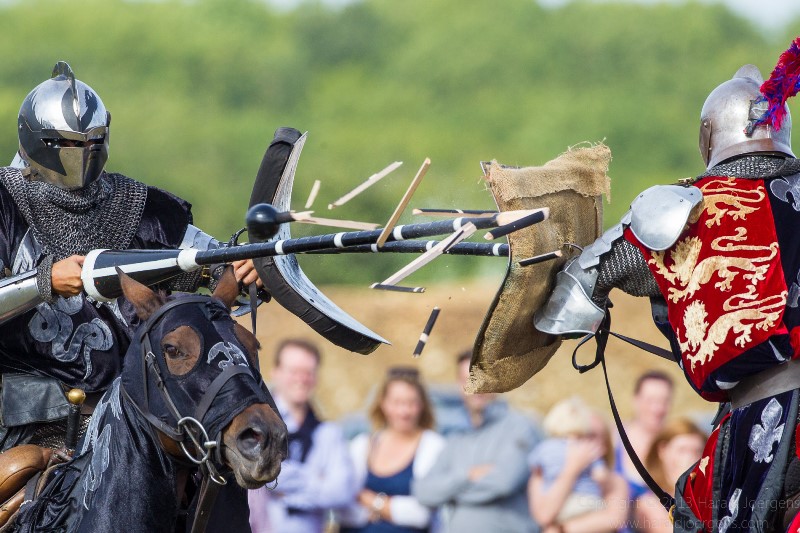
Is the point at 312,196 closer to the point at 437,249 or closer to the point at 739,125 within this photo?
the point at 437,249

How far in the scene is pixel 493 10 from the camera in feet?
94.8

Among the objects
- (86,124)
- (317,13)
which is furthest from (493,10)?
(86,124)

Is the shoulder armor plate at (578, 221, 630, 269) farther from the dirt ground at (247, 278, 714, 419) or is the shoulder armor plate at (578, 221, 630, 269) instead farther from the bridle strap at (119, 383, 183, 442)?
the dirt ground at (247, 278, 714, 419)

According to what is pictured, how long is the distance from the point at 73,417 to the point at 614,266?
7.88 ft

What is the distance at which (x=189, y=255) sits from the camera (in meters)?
5.40

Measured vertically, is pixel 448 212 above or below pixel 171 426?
above

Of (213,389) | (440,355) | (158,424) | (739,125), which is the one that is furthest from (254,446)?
(440,355)

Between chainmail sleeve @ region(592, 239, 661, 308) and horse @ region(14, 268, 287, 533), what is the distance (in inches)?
64.9

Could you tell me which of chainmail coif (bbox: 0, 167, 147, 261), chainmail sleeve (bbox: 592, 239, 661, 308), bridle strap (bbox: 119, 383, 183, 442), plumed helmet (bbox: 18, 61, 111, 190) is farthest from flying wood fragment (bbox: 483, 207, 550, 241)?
plumed helmet (bbox: 18, 61, 111, 190)

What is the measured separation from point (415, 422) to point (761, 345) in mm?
3625

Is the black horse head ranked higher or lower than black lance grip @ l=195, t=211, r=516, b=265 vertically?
lower

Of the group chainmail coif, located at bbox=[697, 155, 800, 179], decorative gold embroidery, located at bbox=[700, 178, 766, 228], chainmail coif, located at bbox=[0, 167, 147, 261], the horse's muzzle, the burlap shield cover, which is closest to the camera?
the horse's muzzle

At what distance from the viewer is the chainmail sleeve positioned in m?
5.84

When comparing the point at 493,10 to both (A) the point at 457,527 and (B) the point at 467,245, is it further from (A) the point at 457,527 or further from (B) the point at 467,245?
(B) the point at 467,245
